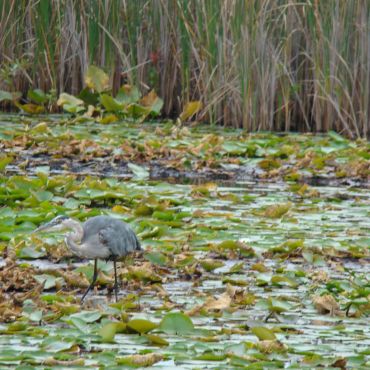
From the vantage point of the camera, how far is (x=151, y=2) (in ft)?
40.1

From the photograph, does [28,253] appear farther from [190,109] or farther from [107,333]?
[190,109]

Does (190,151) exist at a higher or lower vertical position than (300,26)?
lower

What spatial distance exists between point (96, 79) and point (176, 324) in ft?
24.4

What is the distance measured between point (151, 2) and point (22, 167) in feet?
Answer: 12.0

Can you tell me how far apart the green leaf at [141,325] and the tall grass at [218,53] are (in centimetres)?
673

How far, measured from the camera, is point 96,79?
11.8m

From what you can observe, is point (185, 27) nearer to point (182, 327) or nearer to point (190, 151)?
point (190, 151)

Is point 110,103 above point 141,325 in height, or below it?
below

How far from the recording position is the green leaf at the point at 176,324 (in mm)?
4570

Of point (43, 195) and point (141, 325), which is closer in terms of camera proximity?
point (141, 325)

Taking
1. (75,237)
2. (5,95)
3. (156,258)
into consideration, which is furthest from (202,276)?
(5,95)

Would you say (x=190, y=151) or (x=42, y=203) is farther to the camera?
(x=190, y=151)

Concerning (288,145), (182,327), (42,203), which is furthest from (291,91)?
(182,327)

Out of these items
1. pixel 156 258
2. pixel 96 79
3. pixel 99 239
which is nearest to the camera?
pixel 99 239
